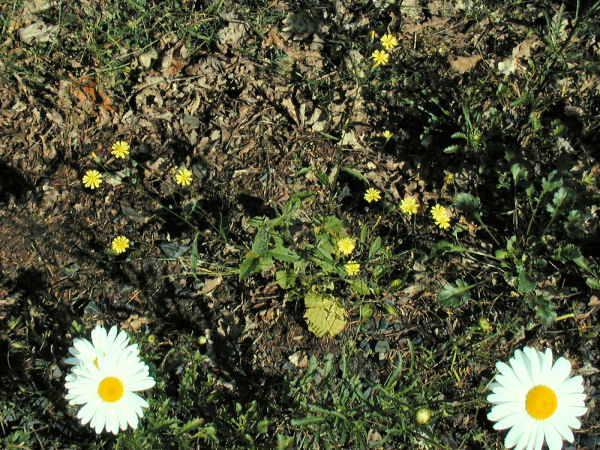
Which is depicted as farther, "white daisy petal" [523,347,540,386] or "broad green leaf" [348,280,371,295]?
"broad green leaf" [348,280,371,295]

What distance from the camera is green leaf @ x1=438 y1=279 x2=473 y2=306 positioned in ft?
9.19

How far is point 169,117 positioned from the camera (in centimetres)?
351

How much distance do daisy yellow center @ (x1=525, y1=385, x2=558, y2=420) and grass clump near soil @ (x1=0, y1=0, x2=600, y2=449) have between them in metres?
0.38

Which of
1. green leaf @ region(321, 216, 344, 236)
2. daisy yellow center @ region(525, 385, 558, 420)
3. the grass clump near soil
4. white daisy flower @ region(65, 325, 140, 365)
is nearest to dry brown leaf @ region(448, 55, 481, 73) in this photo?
the grass clump near soil

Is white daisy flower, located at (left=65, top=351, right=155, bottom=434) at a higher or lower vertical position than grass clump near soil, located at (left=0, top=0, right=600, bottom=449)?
lower

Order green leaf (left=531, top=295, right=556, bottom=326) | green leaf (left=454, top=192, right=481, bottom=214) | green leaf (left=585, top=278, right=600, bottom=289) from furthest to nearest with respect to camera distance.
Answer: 1. green leaf (left=454, top=192, right=481, bottom=214)
2. green leaf (left=585, top=278, right=600, bottom=289)
3. green leaf (left=531, top=295, right=556, bottom=326)

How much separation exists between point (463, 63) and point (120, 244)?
2.52 metres

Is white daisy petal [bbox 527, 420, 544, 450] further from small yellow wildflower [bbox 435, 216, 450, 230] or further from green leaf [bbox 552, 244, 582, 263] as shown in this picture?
small yellow wildflower [bbox 435, 216, 450, 230]

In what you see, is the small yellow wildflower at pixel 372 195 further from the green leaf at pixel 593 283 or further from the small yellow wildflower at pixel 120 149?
the small yellow wildflower at pixel 120 149

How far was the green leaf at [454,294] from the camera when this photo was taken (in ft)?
9.19

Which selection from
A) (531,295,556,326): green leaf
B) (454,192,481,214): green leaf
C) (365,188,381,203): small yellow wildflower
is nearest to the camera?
(531,295,556,326): green leaf

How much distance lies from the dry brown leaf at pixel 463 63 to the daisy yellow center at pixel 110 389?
2.83m

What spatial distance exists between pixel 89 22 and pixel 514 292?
11.3 ft

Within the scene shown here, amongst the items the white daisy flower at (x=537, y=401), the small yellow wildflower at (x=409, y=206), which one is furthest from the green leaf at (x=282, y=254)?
the white daisy flower at (x=537, y=401)
